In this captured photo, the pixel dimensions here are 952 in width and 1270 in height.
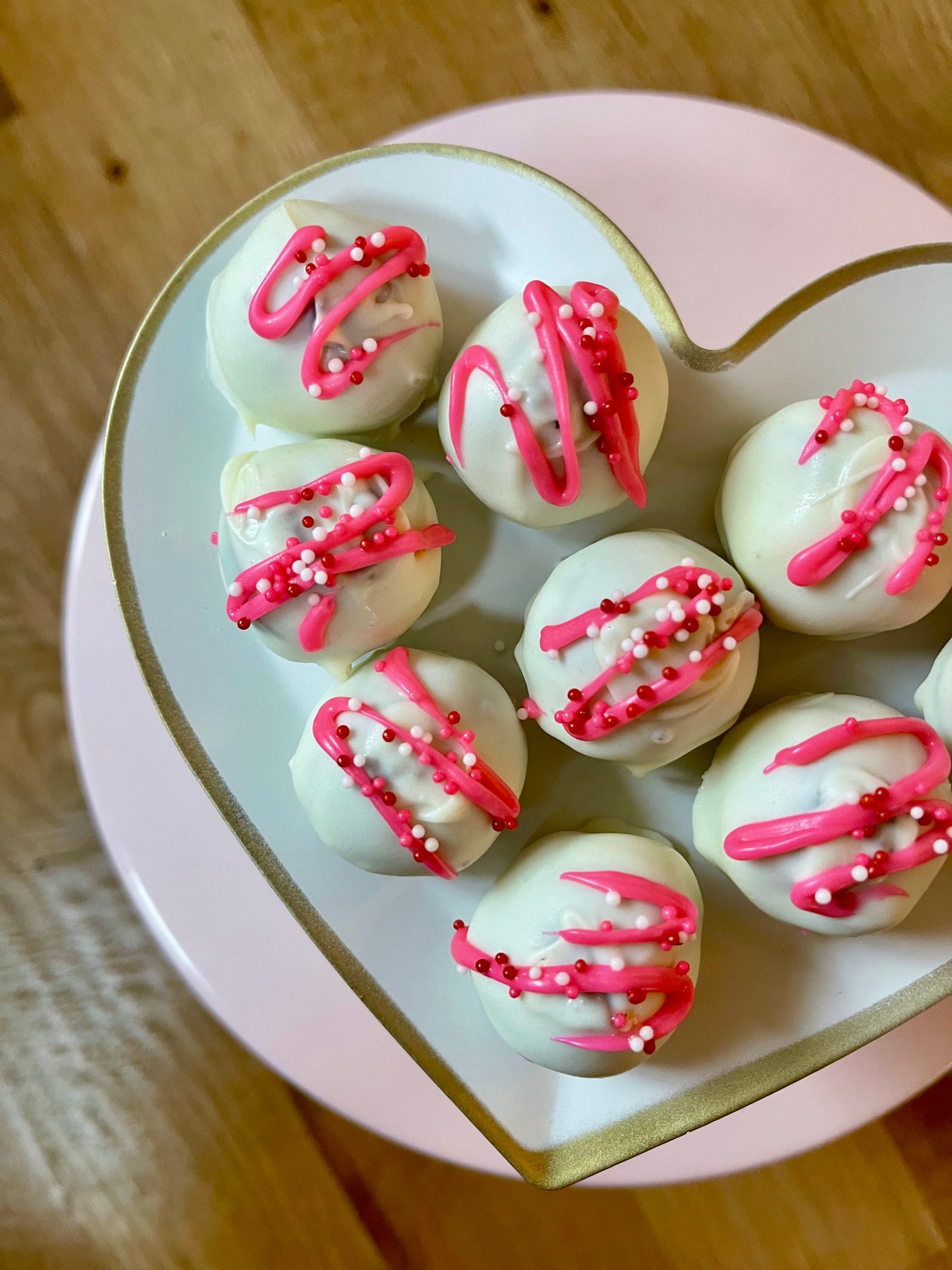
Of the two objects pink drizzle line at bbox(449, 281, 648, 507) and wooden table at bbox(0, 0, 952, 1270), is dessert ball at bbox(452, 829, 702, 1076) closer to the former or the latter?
pink drizzle line at bbox(449, 281, 648, 507)

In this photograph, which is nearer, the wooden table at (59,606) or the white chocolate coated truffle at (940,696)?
the white chocolate coated truffle at (940,696)

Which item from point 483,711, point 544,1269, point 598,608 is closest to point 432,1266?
point 544,1269

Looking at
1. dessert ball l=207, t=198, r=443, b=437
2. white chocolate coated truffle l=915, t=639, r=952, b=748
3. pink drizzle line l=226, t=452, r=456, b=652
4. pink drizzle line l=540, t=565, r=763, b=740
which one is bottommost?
white chocolate coated truffle l=915, t=639, r=952, b=748

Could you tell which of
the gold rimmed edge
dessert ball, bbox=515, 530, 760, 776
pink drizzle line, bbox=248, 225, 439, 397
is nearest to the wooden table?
the gold rimmed edge

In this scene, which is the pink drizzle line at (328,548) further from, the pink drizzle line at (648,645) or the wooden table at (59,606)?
the wooden table at (59,606)

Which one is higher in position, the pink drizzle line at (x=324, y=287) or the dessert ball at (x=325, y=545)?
the pink drizzle line at (x=324, y=287)

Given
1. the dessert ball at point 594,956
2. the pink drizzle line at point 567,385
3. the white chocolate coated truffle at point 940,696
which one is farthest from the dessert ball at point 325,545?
the white chocolate coated truffle at point 940,696

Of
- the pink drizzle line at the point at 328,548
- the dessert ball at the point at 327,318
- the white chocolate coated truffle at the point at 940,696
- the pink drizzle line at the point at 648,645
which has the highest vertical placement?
the dessert ball at the point at 327,318

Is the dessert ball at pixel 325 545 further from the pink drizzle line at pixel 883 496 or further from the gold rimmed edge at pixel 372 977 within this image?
the pink drizzle line at pixel 883 496
